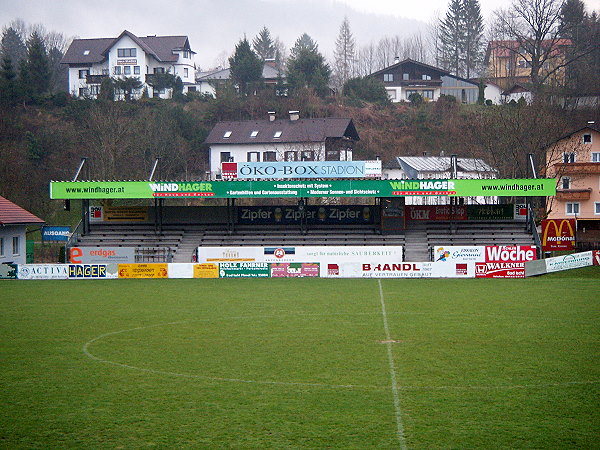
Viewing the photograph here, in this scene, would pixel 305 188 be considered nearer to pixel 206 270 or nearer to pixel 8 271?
pixel 206 270

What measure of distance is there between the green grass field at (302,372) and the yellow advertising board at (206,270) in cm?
1051

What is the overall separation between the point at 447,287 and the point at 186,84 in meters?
89.6

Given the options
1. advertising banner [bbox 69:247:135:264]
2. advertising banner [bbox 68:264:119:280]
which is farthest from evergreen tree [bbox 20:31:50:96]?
advertising banner [bbox 68:264:119:280]

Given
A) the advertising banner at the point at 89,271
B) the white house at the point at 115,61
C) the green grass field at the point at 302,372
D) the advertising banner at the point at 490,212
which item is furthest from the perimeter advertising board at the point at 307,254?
the white house at the point at 115,61

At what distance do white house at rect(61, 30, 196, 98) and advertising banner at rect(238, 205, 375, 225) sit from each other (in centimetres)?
5461

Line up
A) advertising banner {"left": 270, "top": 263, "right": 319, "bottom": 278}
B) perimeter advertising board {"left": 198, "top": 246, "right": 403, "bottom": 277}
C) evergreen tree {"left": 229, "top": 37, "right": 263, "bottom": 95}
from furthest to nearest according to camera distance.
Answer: evergreen tree {"left": 229, "top": 37, "right": 263, "bottom": 95}
perimeter advertising board {"left": 198, "top": 246, "right": 403, "bottom": 277}
advertising banner {"left": 270, "top": 263, "right": 319, "bottom": 278}

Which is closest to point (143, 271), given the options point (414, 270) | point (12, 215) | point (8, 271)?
point (8, 271)

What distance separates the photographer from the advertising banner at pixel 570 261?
44.7 m

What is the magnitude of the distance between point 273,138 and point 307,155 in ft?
30.9

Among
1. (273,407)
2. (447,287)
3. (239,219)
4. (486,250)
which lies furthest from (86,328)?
(239,219)

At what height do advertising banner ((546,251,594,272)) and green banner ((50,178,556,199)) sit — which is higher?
green banner ((50,178,556,199))

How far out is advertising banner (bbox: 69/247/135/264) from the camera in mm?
48906

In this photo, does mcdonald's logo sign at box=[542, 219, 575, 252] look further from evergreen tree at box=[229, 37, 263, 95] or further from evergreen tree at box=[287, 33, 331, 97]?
evergreen tree at box=[229, 37, 263, 95]

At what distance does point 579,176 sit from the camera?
74.2 metres
